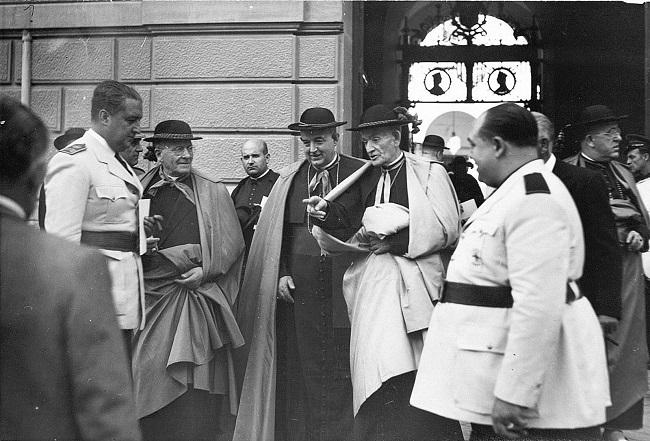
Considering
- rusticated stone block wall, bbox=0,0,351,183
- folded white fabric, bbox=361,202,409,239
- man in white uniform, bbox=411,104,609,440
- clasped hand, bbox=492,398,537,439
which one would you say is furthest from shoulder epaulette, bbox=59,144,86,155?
rusticated stone block wall, bbox=0,0,351,183

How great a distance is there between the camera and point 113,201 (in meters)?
4.03

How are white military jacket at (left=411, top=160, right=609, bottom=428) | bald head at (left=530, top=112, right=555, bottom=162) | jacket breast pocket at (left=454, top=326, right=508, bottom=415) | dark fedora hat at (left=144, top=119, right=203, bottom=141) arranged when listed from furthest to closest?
1. dark fedora hat at (left=144, top=119, right=203, bottom=141)
2. bald head at (left=530, top=112, right=555, bottom=162)
3. jacket breast pocket at (left=454, top=326, right=508, bottom=415)
4. white military jacket at (left=411, top=160, right=609, bottom=428)

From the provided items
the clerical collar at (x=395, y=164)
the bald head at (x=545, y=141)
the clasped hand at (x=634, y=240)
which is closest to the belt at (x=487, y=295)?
the bald head at (x=545, y=141)

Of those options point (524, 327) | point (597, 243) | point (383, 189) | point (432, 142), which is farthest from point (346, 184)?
point (432, 142)

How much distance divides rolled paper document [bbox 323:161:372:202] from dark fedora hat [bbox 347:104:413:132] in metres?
0.27

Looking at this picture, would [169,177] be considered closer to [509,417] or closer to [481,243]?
[481,243]

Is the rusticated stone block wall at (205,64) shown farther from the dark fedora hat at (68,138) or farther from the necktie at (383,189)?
the necktie at (383,189)

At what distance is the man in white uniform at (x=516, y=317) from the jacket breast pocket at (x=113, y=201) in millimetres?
1710

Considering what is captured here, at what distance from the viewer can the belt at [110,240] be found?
4.00 metres

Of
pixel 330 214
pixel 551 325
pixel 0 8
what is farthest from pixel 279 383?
pixel 0 8

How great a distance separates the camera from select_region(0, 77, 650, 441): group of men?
2.84 m

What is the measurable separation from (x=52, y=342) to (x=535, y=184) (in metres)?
1.71

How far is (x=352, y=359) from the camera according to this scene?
15.2 feet

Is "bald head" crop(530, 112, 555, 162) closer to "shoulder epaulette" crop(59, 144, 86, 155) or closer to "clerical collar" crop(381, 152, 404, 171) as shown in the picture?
"clerical collar" crop(381, 152, 404, 171)
